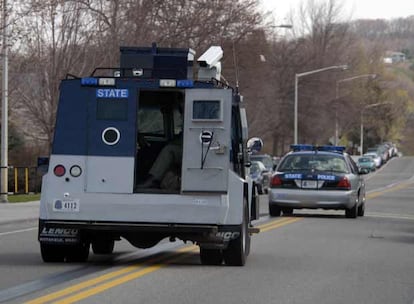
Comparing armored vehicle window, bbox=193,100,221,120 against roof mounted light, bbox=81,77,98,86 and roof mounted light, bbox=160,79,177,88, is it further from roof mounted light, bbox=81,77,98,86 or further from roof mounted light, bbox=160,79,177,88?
roof mounted light, bbox=81,77,98,86

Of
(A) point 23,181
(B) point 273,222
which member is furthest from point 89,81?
(A) point 23,181

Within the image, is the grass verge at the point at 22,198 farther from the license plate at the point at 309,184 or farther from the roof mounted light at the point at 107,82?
the roof mounted light at the point at 107,82

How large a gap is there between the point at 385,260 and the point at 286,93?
6043cm

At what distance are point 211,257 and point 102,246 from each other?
1943 mm

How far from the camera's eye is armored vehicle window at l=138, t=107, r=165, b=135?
13.7 meters

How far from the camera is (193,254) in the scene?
14633mm

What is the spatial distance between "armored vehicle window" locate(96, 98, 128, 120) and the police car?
11.4 m

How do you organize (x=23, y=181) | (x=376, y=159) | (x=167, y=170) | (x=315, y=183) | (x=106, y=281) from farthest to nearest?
1. (x=376, y=159)
2. (x=23, y=181)
3. (x=315, y=183)
4. (x=167, y=170)
5. (x=106, y=281)

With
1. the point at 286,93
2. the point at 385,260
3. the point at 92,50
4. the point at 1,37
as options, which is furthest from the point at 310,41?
the point at 385,260

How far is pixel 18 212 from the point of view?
25.1 m

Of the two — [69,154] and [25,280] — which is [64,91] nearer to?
[69,154]

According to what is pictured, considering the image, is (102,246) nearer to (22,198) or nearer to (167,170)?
A: (167,170)

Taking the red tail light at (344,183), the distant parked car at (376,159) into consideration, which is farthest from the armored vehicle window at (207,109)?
the distant parked car at (376,159)

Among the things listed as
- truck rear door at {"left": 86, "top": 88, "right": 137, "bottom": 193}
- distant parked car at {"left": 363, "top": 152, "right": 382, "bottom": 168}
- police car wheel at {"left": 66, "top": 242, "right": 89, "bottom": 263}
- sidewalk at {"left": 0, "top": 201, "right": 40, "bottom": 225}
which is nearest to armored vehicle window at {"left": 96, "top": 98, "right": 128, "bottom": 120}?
truck rear door at {"left": 86, "top": 88, "right": 137, "bottom": 193}
